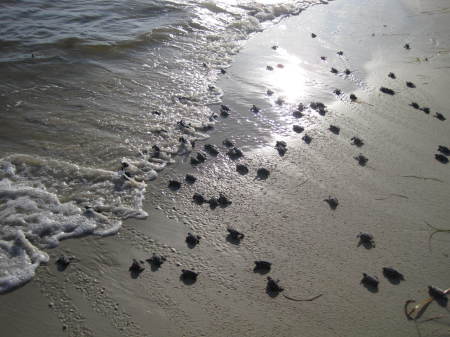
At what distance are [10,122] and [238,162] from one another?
369 centimetres

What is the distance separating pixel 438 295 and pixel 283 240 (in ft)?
5.31

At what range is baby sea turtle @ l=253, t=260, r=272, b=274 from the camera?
4129mm

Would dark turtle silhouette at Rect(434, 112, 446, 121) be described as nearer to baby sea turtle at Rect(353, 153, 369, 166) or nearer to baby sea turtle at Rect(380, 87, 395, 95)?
baby sea turtle at Rect(380, 87, 395, 95)

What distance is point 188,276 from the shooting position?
396 centimetres

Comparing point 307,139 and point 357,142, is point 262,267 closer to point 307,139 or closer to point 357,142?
point 307,139

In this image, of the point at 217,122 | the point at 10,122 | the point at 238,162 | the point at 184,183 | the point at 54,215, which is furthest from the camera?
the point at 217,122

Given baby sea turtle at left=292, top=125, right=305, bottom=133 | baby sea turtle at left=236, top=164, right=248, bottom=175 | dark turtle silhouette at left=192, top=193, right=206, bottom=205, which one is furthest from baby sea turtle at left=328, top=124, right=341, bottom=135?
dark turtle silhouette at left=192, top=193, right=206, bottom=205

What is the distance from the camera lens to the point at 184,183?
5324 mm

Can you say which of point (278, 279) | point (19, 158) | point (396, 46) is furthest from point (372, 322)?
point (396, 46)

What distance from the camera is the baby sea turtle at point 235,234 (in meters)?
4.47

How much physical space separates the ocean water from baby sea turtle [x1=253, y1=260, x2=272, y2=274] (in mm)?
1497

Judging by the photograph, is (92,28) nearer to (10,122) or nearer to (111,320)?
(10,122)

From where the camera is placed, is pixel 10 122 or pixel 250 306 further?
pixel 10 122

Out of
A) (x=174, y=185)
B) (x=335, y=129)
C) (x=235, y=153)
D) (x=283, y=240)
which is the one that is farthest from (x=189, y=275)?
(x=335, y=129)
